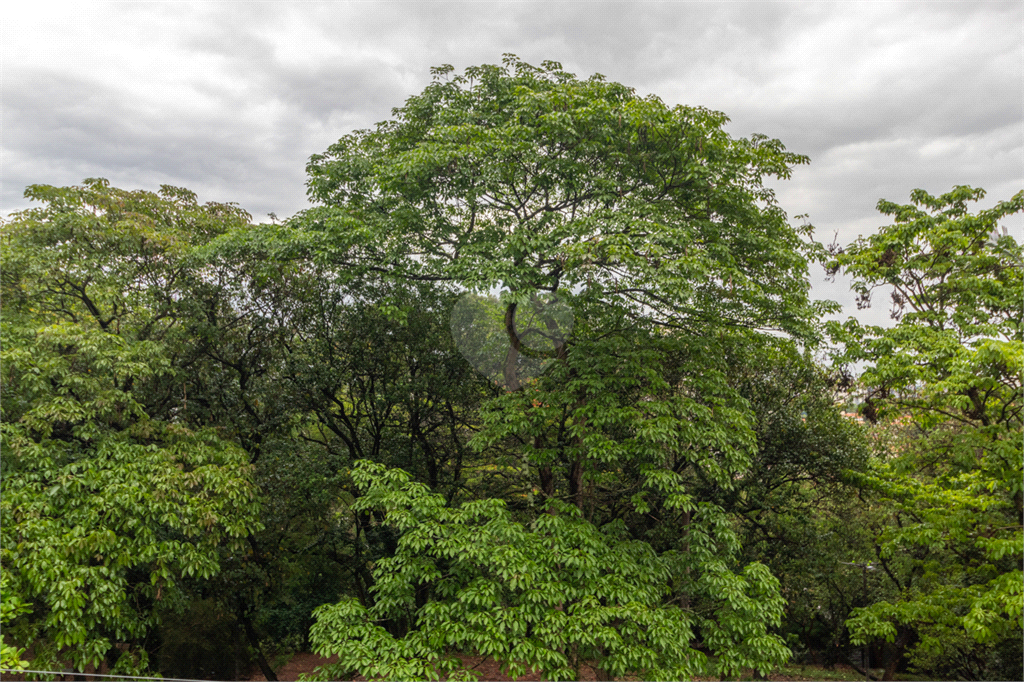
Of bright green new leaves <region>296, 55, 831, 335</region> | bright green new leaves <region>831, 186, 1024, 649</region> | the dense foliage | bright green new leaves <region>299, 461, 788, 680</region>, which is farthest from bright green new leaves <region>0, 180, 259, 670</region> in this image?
bright green new leaves <region>831, 186, 1024, 649</region>

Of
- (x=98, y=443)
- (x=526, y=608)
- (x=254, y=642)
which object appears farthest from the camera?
(x=254, y=642)

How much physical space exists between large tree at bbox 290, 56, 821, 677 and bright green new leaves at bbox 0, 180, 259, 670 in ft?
6.20

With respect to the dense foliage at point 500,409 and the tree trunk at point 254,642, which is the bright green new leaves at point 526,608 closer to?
the dense foliage at point 500,409

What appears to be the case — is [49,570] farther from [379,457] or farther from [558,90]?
[558,90]

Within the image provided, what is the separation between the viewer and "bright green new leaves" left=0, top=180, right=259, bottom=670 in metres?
5.40

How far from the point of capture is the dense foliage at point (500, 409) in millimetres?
5898

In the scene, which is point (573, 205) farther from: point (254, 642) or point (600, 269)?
point (254, 642)

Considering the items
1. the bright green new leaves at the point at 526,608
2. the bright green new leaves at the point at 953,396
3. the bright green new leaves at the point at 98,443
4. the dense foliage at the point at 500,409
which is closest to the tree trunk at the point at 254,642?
the dense foliage at the point at 500,409

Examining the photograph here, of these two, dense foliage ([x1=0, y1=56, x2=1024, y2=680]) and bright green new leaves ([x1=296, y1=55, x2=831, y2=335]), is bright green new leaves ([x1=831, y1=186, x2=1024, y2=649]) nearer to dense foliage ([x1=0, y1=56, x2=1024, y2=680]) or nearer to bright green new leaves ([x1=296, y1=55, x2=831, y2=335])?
dense foliage ([x1=0, y1=56, x2=1024, y2=680])

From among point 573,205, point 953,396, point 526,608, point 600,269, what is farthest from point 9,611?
point 953,396

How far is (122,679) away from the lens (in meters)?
6.52

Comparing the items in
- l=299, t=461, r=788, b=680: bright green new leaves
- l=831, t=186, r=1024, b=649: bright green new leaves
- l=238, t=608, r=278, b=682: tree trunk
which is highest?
l=831, t=186, r=1024, b=649: bright green new leaves

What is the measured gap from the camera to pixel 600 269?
737 centimetres

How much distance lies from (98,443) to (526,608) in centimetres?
516
